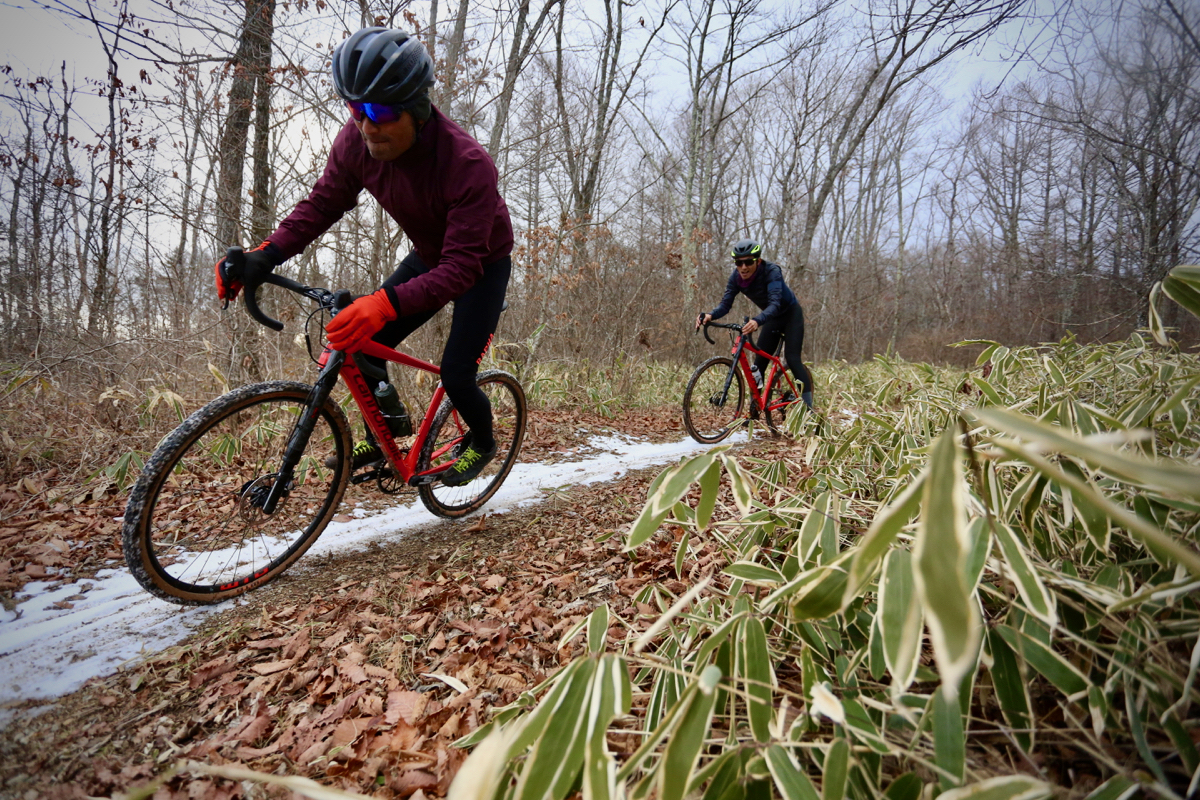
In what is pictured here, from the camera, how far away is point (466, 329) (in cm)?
260

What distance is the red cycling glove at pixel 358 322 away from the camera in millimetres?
2041

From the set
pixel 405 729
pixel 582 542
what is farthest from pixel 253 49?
pixel 405 729

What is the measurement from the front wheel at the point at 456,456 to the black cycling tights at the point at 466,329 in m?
0.21

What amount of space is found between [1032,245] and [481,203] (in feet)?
47.3

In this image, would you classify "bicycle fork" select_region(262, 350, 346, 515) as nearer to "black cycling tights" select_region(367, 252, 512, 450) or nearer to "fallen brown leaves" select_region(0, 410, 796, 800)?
"black cycling tights" select_region(367, 252, 512, 450)

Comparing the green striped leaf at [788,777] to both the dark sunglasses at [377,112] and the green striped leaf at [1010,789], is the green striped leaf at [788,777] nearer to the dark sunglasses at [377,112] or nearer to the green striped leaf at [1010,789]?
the green striped leaf at [1010,789]

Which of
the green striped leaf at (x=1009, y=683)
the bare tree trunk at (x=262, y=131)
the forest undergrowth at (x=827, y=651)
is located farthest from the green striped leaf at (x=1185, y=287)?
the bare tree trunk at (x=262, y=131)

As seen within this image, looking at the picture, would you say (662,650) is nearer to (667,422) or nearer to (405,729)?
(405,729)

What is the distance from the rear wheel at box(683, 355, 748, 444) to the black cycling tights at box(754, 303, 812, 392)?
0.47 m

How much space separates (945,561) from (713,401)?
4.93 metres

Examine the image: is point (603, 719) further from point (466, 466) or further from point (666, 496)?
point (466, 466)

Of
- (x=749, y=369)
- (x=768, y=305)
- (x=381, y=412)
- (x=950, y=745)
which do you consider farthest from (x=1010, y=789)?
(x=768, y=305)

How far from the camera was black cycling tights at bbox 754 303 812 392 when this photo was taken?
5.52m

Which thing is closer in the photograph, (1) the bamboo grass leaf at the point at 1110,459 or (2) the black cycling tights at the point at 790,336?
(1) the bamboo grass leaf at the point at 1110,459
